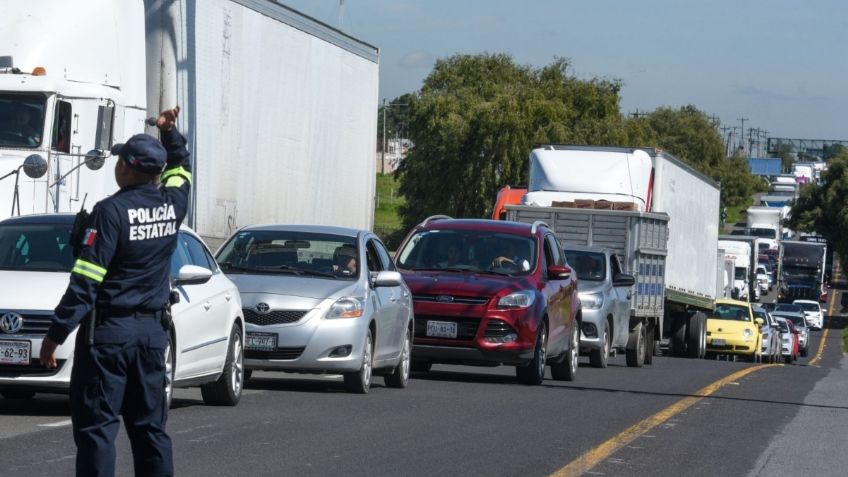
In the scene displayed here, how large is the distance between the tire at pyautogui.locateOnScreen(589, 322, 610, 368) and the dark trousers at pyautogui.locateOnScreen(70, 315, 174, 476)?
1712 centimetres

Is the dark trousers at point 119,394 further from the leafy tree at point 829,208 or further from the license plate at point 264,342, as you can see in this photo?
the leafy tree at point 829,208

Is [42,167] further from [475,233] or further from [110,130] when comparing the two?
[475,233]

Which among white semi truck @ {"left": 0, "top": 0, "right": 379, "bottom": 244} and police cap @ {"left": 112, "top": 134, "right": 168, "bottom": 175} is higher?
white semi truck @ {"left": 0, "top": 0, "right": 379, "bottom": 244}

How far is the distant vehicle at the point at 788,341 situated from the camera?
44344 mm

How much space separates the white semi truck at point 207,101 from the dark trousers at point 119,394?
938 cm

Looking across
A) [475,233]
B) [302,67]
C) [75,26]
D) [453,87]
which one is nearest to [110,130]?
[75,26]

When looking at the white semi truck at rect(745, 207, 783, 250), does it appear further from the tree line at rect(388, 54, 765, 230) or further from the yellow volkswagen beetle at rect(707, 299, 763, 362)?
the yellow volkswagen beetle at rect(707, 299, 763, 362)

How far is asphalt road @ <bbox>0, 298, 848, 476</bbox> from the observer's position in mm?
9555

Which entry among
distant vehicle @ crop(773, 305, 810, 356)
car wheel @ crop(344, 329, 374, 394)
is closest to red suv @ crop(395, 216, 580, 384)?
car wheel @ crop(344, 329, 374, 394)

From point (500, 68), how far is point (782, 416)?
Answer: 197 feet

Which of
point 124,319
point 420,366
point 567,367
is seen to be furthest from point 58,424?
point 567,367

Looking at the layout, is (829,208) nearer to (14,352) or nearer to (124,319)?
(14,352)

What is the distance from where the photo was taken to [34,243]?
1190cm

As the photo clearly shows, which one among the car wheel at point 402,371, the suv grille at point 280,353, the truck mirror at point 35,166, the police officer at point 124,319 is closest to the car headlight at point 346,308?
the suv grille at point 280,353
